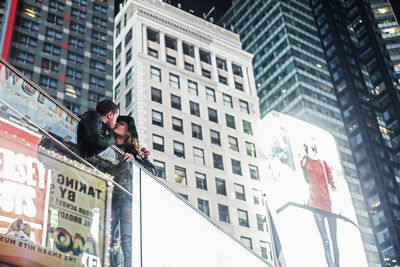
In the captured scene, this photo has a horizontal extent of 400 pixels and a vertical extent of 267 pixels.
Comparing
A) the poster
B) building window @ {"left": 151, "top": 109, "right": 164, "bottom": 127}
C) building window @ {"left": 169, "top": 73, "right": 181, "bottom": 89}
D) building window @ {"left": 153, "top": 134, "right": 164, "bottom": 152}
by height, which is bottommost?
the poster

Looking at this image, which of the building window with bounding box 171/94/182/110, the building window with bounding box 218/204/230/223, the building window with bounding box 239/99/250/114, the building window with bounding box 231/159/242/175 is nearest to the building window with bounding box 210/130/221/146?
the building window with bounding box 231/159/242/175

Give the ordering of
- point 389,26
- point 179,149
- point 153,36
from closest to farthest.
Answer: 1. point 179,149
2. point 153,36
3. point 389,26

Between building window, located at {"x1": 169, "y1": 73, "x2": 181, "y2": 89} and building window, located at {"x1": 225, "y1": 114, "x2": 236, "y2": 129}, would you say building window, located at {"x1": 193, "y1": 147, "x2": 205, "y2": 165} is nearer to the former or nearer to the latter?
building window, located at {"x1": 225, "y1": 114, "x2": 236, "y2": 129}

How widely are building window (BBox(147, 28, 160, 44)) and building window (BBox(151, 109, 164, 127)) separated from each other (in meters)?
13.5

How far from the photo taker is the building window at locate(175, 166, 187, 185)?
5503 cm

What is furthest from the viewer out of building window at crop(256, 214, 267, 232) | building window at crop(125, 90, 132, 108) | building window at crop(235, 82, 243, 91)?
building window at crop(235, 82, 243, 91)

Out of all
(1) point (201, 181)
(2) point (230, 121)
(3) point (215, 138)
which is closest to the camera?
(1) point (201, 181)

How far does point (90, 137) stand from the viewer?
8.49 metres

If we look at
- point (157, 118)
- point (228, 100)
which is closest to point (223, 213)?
point (157, 118)

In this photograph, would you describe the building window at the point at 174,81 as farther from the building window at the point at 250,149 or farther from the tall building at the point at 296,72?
the tall building at the point at 296,72

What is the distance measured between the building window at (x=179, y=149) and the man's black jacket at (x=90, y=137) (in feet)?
158

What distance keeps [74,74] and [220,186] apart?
98.5 ft

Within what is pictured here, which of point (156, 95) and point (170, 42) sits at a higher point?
point (170, 42)

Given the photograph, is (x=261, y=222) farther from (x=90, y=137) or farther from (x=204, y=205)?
(x=90, y=137)
